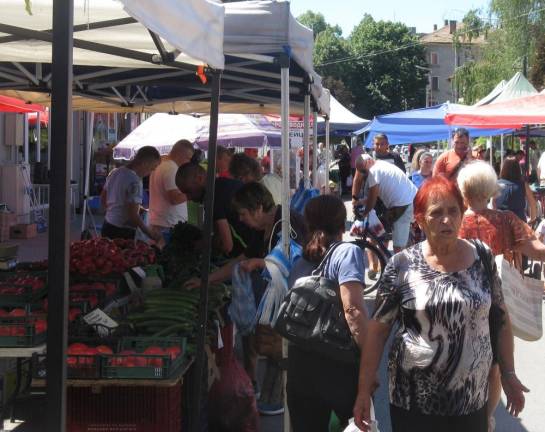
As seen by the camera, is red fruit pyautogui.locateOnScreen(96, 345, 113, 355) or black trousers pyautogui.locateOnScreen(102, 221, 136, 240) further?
black trousers pyautogui.locateOnScreen(102, 221, 136, 240)

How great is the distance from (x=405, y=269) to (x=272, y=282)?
1.50 metres

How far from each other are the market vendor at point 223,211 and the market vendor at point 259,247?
0.17 m

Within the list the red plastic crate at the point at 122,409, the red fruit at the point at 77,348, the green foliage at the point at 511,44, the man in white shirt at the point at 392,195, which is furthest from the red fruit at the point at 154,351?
the green foliage at the point at 511,44

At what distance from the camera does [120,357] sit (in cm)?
413

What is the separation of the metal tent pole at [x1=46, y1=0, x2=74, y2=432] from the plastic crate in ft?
5.10

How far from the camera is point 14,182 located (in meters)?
17.3

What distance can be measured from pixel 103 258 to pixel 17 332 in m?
1.62

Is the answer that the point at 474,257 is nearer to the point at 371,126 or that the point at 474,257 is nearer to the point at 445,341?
the point at 445,341

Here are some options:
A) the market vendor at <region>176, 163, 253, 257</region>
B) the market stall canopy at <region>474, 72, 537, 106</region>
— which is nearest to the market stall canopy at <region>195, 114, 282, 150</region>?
the market stall canopy at <region>474, 72, 537, 106</region>

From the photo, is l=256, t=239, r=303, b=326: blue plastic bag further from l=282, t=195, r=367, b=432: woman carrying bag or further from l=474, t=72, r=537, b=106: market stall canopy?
l=474, t=72, r=537, b=106: market stall canopy

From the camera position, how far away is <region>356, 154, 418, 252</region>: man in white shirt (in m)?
11.2

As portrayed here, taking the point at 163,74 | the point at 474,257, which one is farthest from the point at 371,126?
the point at 474,257

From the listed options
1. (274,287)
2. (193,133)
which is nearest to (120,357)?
(274,287)

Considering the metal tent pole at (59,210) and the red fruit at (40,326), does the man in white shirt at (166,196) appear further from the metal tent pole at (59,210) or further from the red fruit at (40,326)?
the metal tent pole at (59,210)
